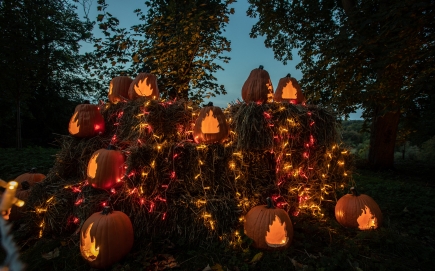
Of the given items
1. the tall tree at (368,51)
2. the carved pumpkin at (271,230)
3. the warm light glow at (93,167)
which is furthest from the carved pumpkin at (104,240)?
the tall tree at (368,51)

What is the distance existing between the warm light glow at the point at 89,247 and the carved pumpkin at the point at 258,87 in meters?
2.54

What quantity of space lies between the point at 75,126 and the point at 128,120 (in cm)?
75

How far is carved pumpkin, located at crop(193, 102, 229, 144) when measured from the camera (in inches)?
133

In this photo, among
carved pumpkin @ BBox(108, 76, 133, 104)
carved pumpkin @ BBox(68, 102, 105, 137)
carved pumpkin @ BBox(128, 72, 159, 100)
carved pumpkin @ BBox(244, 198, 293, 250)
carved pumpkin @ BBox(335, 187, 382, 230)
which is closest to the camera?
carved pumpkin @ BBox(244, 198, 293, 250)

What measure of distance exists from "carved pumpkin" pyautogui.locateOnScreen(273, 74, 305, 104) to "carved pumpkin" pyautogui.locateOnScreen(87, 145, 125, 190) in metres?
2.47

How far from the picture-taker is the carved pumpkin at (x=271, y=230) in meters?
2.71

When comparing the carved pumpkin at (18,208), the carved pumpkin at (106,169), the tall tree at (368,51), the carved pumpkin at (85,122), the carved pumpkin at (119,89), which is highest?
the tall tree at (368,51)

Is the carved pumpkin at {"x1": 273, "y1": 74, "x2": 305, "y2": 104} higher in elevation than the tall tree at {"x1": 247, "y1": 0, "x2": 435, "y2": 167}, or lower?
lower

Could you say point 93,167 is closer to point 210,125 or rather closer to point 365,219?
point 210,125

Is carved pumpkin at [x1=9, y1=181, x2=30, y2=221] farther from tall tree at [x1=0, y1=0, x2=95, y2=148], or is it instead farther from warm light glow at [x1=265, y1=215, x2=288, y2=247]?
tall tree at [x1=0, y1=0, x2=95, y2=148]

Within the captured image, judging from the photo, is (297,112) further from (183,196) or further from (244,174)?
(183,196)

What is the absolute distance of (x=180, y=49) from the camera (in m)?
7.41

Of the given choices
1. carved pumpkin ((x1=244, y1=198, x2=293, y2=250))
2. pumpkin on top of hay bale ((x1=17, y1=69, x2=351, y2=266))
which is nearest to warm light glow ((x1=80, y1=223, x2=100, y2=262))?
pumpkin on top of hay bale ((x1=17, y1=69, x2=351, y2=266))

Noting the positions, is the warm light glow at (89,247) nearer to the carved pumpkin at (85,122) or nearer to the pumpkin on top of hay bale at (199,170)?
the pumpkin on top of hay bale at (199,170)
